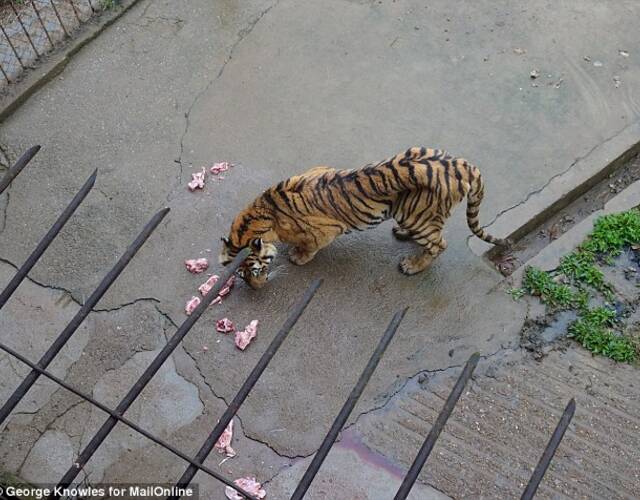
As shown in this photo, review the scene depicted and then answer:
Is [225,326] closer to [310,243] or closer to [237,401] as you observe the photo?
[310,243]

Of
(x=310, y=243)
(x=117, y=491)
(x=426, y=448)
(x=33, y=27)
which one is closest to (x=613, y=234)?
(x=310, y=243)

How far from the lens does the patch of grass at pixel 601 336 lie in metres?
4.75

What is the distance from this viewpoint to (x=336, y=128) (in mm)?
6043

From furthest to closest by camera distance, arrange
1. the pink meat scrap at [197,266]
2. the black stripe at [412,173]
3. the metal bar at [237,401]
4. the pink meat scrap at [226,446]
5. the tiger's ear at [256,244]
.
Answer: the pink meat scrap at [197,266] < the tiger's ear at [256,244] < the pink meat scrap at [226,446] < the black stripe at [412,173] < the metal bar at [237,401]

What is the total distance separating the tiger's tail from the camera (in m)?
4.47

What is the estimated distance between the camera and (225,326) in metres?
5.07

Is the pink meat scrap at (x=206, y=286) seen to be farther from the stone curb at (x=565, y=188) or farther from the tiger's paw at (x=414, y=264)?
the stone curb at (x=565, y=188)

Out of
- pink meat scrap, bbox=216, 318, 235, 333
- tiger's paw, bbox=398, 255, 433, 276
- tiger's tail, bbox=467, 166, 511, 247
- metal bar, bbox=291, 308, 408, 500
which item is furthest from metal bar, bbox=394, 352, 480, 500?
pink meat scrap, bbox=216, 318, 235, 333

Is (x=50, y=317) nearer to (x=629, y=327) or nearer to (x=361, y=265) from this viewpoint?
(x=361, y=265)

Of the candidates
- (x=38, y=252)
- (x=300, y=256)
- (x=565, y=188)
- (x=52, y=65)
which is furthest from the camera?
(x=52, y=65)

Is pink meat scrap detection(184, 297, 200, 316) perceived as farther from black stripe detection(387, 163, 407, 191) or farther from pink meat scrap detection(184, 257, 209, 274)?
black stripe detection(387, 163, 407, 191)

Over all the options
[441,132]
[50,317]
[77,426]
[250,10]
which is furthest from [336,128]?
[77,426]

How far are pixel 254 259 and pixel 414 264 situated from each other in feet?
4.04

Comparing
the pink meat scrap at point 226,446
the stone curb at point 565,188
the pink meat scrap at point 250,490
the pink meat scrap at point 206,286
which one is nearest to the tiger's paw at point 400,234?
the stone curb at point 565,188
